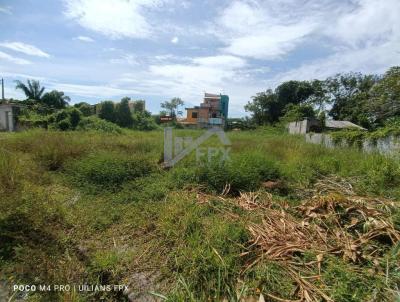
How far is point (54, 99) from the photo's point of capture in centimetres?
2492

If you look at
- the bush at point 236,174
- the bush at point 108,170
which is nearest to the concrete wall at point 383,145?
the bush at point 236,174

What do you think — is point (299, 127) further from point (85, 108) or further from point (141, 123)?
point (85, 108)

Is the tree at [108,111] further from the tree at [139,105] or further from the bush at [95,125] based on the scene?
the tree at [139,105]

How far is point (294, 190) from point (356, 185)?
0.99 meters

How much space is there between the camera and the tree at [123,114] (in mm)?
21391

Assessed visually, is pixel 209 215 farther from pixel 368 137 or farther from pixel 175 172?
pixel 368 137

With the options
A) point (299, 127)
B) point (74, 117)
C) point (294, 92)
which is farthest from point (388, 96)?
point (74, 117)

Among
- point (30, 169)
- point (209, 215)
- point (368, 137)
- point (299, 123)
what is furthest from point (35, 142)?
point (299, 123)

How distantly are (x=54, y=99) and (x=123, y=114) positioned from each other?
9.18 m

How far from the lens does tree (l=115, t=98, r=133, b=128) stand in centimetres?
2139

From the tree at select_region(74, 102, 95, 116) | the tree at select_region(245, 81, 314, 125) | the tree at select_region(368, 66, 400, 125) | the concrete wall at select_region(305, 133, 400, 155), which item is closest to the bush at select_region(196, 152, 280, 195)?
the concrete wall at select_region(305, 133, 400, 155)

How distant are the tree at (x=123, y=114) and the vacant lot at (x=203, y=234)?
18137mm

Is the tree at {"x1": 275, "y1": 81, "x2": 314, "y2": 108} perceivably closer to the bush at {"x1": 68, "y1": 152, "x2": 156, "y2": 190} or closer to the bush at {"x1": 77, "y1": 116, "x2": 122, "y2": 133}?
the bush at {"x1": 77, "y1": 116, "x2": 122, "y2": 133}

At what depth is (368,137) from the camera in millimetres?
7301
